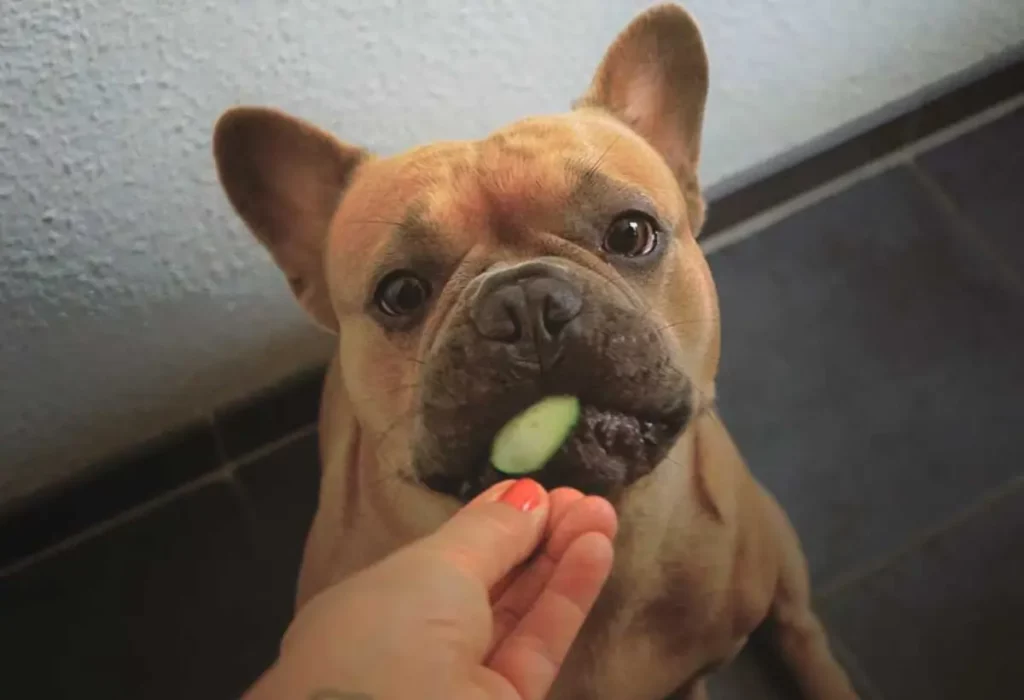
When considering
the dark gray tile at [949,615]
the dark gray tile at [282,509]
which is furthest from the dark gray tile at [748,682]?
the dark gray tile at [282,509]

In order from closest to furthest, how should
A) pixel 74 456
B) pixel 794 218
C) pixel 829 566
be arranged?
pixel 829 566, pixel 74 456, pixel 794 218

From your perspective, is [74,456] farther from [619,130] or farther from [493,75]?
[619,130]

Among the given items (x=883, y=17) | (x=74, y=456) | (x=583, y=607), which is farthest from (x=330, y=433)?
(x=883, y=17)

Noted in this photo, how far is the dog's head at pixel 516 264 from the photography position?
0.85 meters

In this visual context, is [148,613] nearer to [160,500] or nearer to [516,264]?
[160,500]

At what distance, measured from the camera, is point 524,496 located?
0.82 meters

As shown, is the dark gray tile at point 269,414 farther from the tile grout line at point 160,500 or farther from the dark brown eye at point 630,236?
the dark brown eye at point 630,236

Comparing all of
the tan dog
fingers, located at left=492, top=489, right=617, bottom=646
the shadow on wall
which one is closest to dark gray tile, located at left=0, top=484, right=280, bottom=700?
the shadow on wall

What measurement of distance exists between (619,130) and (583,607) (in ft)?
1.60

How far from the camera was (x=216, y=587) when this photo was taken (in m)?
1.71

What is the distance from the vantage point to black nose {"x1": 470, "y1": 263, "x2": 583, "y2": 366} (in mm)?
836

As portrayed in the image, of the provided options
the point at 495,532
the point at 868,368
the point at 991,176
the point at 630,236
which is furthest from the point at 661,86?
the point at 991,176

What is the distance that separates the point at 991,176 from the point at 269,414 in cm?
141

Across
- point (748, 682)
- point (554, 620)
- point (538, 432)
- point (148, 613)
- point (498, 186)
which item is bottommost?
point (748, 682)
